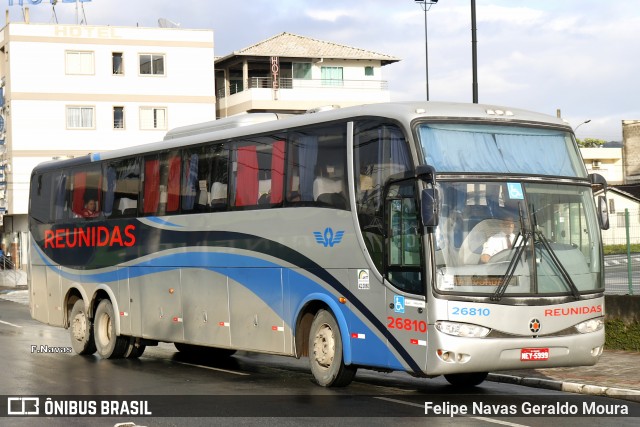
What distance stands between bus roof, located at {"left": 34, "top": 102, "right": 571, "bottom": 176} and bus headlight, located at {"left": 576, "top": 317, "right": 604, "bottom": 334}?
255 centimetres

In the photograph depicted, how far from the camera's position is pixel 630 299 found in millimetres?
19625

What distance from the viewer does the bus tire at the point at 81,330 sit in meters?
21.8

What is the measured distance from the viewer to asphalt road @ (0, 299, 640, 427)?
40.3 feet

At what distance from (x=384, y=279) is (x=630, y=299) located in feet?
23.5

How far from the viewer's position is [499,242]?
13.3 meters

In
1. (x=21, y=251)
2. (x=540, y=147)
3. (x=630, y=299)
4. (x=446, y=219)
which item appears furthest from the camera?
(x=21, y=251)

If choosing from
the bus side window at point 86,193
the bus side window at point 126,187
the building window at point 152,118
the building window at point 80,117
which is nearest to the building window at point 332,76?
the building window at point 152,118

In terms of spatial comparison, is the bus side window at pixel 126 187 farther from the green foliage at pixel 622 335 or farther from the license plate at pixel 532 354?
the license plate at pixel 532 354

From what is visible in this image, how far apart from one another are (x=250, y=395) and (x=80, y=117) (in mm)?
57211

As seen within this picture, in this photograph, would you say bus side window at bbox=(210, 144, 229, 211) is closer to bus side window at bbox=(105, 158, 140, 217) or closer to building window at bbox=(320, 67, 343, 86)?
bus side window at bbox=(105, 158, 140, 217)

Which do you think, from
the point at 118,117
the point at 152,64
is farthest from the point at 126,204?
the point at 152,64

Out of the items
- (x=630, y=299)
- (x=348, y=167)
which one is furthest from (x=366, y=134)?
(x=630, y=299)

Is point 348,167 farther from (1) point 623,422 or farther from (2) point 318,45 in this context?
(2) point 318,45

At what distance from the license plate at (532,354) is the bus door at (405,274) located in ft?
3.80
